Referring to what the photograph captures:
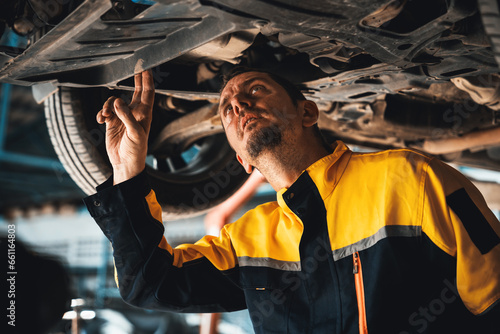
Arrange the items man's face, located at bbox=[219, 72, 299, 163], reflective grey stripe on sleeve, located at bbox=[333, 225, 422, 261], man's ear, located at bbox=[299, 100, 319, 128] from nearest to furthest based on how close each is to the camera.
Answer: reflective grey stripe on sleeve, located at bbox=[333, 225, 422, 261]
man's face, located at bbox=[219, 72, 299, 163]
man's ear, located at bbox=[299, 100, 319, 128]

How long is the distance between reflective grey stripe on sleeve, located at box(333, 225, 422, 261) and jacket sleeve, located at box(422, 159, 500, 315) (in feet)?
0.11

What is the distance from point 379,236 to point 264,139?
48 centimetres

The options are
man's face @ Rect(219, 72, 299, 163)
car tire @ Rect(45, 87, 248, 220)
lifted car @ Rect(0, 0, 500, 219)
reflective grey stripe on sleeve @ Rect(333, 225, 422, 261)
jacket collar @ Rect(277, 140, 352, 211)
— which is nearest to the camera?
lifted car @ Rect(0, 0, 500, 219)

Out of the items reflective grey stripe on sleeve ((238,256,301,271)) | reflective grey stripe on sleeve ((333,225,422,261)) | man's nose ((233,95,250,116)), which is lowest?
reflective grey stripe on sleeve ((238,256,301,271))

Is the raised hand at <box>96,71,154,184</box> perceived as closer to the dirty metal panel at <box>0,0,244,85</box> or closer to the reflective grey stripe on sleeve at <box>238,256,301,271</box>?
the dirty metal panel at <box>0,0,244,85</box>

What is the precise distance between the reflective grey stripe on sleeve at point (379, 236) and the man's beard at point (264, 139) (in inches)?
15.9

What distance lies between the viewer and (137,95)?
1.69 m

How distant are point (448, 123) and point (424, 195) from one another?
1495mm

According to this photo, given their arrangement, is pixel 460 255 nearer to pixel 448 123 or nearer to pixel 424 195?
pixel 424 195

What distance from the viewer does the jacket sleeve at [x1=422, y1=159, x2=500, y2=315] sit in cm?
128

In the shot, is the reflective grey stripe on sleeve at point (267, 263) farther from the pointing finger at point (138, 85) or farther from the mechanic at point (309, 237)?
the pointing finger at point (138, 85)

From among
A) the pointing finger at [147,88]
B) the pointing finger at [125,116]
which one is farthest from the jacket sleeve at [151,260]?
the pointing finger at [147,88]

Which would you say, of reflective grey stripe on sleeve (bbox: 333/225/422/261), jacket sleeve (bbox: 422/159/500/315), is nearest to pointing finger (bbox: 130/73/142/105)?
reflective grey stripe on sleeve (bbox: 333/225/422/261)

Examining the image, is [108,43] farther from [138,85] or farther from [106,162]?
[106,162]
